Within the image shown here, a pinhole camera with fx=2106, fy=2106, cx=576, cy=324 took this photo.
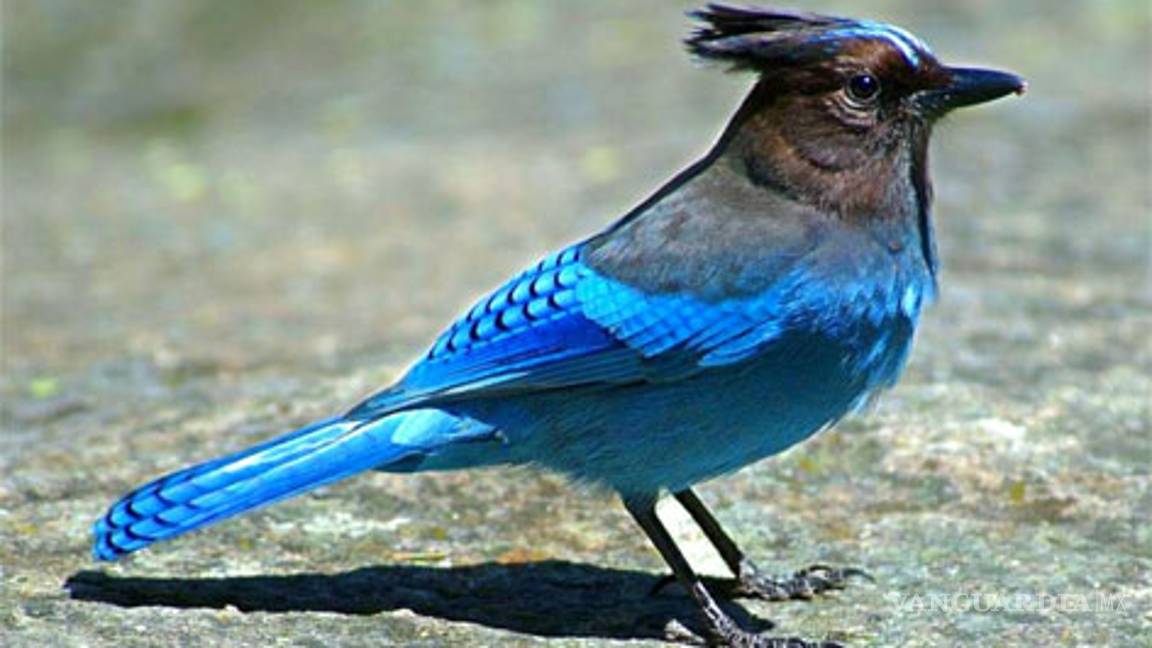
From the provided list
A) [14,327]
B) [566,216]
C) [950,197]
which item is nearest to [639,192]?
[566,216]

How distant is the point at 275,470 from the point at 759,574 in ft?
3.43

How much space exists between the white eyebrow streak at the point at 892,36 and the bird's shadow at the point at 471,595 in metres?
1.17

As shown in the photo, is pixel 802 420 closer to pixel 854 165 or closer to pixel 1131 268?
pixel 854 165

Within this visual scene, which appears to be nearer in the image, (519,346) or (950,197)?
(519,346)

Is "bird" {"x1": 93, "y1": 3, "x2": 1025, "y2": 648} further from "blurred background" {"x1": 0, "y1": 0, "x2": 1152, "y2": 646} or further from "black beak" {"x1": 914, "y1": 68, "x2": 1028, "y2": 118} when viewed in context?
"blurred background" {"x1": 0, "y1": 0, "x2": 1152, "y2": 646}

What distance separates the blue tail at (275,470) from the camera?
393cm

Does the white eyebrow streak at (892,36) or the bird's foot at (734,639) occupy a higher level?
the white eyebrow streak at (892,36)

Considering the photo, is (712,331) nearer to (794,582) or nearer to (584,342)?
(584,342)

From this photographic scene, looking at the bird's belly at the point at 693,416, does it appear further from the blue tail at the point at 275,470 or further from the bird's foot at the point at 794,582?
the bird's foot at the point at 794,582

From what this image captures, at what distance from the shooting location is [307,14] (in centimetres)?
1113

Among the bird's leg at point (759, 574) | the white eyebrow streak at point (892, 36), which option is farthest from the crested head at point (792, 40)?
the bird's leg at point (759, 574)

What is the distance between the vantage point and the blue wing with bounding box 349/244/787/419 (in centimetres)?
405

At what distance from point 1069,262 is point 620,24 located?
4312mm

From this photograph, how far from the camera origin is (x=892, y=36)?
4.28 meters
